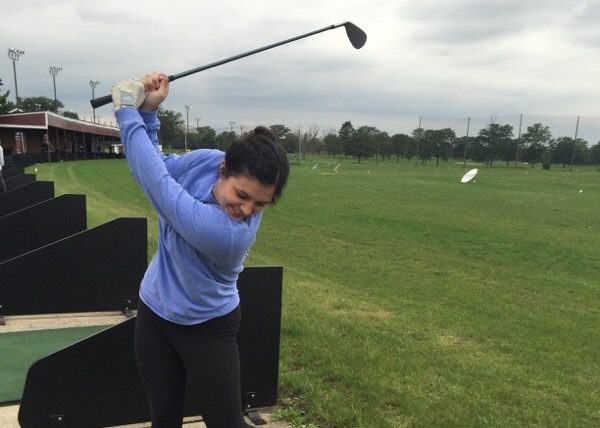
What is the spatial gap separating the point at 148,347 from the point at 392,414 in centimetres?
184

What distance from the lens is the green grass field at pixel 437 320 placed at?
352 centimetres

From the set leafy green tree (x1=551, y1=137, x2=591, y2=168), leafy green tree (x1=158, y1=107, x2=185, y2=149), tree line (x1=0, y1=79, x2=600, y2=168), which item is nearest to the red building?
tree line (x1=0, y1=79, x2=600, y2=168)

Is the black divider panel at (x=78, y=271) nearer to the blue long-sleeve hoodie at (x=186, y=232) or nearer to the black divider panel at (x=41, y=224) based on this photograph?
the black divider panel at (x=41, y=224)

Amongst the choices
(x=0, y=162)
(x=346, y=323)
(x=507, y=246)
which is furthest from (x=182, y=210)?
(x=0, y=162)

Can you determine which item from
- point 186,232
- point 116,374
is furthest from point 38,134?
point 186,232

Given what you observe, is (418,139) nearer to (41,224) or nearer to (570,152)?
(570,152)

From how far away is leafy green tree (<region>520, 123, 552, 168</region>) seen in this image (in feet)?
193

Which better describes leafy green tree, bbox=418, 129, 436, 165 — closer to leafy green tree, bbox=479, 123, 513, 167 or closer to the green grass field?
leafy green tree, bbox=479, 123, 513, 167

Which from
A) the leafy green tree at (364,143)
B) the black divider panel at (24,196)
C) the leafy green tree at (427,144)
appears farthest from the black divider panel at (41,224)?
the leafy green tree at (364,143)

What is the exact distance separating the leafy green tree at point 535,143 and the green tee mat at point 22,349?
60348 mm

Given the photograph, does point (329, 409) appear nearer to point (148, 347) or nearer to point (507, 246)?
point (148, 347)

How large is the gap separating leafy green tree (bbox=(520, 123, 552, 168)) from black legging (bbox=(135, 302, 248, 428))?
62.0m

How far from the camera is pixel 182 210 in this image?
1705mm

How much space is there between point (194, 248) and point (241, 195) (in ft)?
0.82
